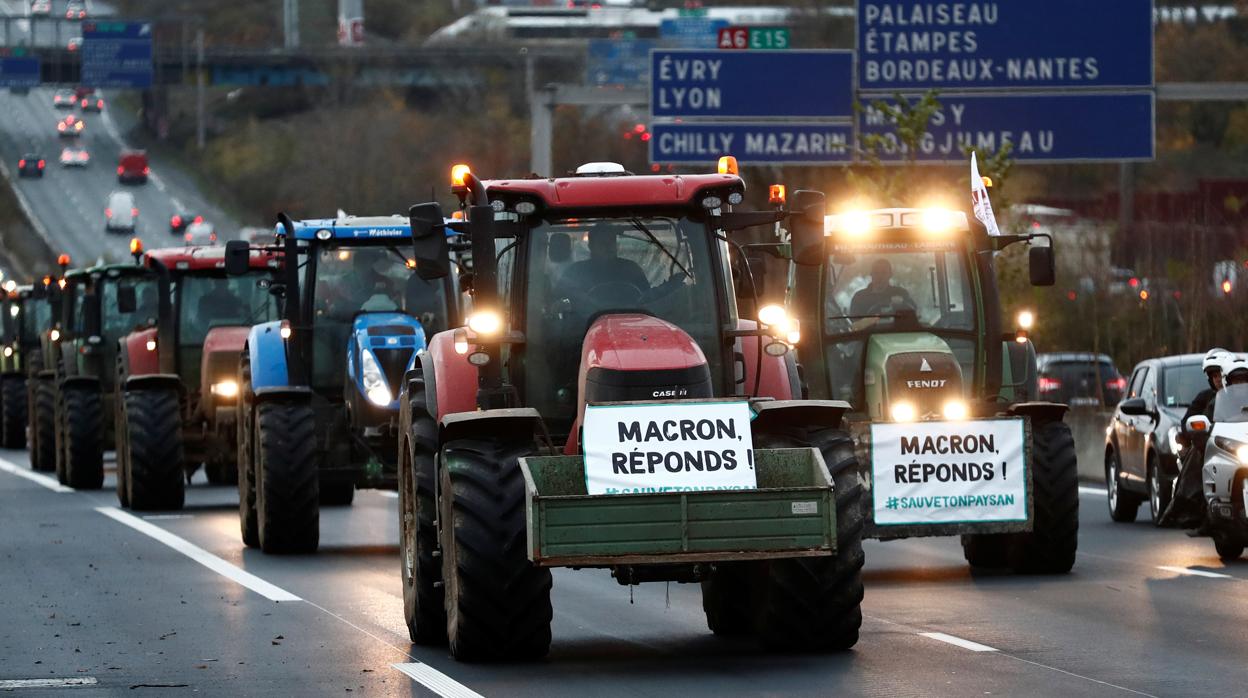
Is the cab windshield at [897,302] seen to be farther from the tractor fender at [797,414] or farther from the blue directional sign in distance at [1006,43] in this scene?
the blue directional sign in distance at [1006,43]

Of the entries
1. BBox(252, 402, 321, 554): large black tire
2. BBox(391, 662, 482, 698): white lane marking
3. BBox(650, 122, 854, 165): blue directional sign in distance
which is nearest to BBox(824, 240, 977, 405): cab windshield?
BBox(252, 402, 321, 554): large black tire

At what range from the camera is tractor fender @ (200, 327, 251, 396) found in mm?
27250

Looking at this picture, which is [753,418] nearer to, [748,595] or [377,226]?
[748,595]

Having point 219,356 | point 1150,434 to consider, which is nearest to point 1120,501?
point 1150,434

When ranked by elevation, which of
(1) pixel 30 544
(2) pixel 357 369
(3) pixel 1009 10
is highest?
(3) pixel 1009 10

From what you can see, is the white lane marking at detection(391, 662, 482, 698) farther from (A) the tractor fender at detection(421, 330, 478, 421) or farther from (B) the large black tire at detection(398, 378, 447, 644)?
(A) the tractor fender at detection(421, 330, 478, 421)

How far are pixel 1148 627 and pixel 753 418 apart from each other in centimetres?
289

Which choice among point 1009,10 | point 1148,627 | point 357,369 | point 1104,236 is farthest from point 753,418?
point 1104,236

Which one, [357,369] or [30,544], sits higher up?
[357,369]

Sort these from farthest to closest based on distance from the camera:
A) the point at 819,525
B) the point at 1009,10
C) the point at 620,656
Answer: the point at 1009,10 → the point at 620,656 → the point at 819,525

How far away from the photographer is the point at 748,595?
14961mm

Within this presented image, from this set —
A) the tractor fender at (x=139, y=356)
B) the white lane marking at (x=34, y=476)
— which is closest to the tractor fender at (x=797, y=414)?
the tractor fender at (x=139, y=356)

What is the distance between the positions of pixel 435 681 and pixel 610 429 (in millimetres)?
1437

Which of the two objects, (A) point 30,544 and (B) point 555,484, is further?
(A) point 30,544
